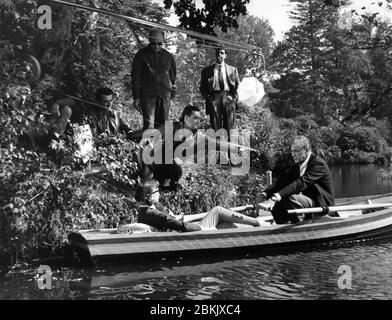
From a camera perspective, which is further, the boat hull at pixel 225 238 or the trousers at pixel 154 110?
the trousers at pixel 154 110

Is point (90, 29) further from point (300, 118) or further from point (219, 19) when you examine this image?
point (300, 118)

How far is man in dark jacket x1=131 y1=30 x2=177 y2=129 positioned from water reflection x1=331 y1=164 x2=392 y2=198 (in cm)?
668

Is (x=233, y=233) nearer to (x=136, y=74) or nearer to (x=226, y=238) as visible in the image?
(x=226, y=238)

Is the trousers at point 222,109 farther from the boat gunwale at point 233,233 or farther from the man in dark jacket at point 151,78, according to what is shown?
the boat gunwale at point 233,233

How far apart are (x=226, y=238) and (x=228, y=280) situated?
48.4 inches

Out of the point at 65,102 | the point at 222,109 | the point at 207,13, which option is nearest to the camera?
the point at 65,102

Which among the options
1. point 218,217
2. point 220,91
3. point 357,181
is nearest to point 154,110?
point 220,91

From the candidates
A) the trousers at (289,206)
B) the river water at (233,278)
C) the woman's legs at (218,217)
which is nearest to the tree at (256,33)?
the trousers at (289,206)

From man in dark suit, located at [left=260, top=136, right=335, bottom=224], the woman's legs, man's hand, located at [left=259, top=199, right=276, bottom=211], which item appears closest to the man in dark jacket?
man's hand, located at [left=259, top=199, right=276, bottom=211]

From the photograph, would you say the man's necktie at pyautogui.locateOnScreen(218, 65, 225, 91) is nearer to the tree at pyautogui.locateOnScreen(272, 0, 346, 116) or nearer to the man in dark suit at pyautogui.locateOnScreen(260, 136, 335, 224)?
the man in dark suit at pyautogui.locateOnScreen(260, 136, 335, 224)

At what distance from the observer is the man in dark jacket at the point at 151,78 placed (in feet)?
36.0

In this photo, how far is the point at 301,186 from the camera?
845 cm

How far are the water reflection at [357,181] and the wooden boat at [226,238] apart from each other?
6.62 m
